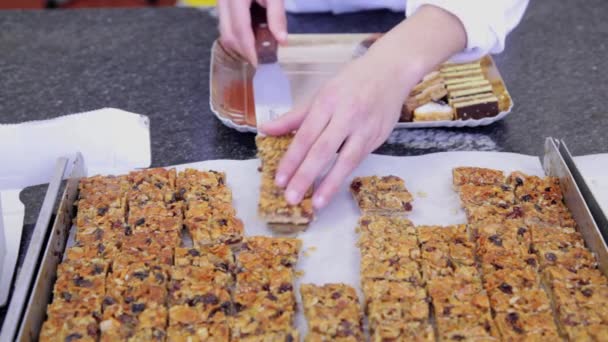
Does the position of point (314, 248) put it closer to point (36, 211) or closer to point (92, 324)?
point (92, 324)

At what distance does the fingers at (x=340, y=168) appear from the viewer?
1.79 metres

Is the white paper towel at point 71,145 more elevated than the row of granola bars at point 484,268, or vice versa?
the white paper towel at point 71,145

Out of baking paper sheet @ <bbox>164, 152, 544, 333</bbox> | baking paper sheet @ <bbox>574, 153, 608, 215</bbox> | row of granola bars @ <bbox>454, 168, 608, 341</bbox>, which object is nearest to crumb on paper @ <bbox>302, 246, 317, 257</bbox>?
baking paper sheet @ <bbox>164, 152, 544, 333</bbox>

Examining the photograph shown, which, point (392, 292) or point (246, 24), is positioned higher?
point (246, 24)

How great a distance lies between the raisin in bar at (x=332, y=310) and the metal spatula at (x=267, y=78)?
73cm

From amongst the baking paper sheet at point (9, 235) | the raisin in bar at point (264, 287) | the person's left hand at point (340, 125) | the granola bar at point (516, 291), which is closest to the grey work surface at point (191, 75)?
the baking paper sheet at point (9, 235)

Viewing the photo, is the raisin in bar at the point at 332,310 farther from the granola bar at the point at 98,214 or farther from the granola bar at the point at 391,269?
the granola bar at the point at 98,214

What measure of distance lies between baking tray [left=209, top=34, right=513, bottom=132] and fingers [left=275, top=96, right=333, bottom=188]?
1.32 feet

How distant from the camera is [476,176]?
1.97 m

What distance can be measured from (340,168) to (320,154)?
0.07m

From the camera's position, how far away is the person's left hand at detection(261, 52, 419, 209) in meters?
1.76

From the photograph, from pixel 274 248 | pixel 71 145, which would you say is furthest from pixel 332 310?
pixel 71 145

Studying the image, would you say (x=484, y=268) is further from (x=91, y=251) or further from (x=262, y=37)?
(x=262, y=37)

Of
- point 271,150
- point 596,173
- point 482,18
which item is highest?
point 482,18
